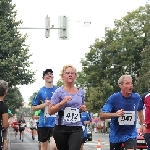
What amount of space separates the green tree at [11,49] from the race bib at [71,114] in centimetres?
2437

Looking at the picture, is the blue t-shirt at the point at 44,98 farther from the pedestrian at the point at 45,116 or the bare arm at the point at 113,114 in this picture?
the bare arm at the point at 113,114

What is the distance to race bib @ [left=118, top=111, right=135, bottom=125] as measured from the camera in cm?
790

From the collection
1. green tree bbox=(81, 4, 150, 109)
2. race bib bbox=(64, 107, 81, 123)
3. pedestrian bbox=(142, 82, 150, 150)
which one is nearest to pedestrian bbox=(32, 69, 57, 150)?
pedestrian bbox=(142, 82, 150, 150)

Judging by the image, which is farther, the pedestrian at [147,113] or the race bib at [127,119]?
the pedestrian at [147,113]

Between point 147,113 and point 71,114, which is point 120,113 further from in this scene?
point 147,113

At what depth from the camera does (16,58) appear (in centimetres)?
3272

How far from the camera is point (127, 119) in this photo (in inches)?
312

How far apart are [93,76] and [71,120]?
198ft

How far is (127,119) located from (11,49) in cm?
2501

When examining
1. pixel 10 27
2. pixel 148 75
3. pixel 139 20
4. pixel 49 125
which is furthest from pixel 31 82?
pixel 139 20

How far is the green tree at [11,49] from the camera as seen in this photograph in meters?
31.9

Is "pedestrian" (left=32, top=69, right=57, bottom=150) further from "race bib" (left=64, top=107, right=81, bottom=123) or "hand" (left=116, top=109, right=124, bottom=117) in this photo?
"race bib" (left=64, top=107, right=81, bottom=123)

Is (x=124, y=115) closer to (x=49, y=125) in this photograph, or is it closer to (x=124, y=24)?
(x=49, y=125)

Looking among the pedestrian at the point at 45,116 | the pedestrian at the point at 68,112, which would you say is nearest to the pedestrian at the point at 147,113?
the pedestrian at the point at 68,112
